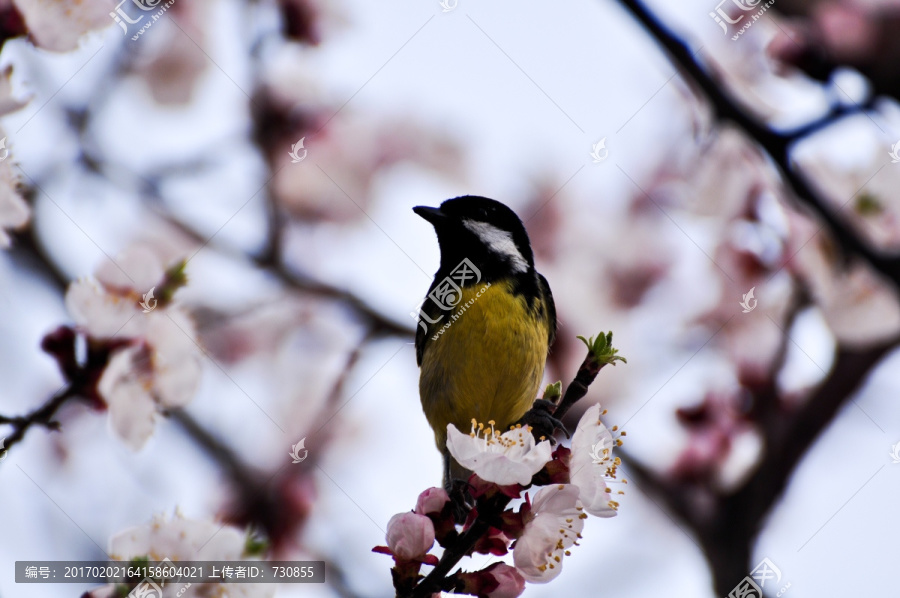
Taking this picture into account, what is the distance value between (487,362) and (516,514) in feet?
3.87

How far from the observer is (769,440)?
125 inches

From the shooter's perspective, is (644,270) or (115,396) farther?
(644,270)

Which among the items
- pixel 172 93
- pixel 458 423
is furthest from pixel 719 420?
pixel 172 93

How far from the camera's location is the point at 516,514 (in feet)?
5.11

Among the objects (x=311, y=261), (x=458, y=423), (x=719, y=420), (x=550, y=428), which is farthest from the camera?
(x=311, y=261)

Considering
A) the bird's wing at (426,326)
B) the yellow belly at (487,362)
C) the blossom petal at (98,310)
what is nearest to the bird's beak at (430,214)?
the bird's wing at (426,326)

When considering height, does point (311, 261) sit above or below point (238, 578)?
above

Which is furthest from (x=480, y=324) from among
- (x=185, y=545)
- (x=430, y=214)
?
(x=185, y=545)

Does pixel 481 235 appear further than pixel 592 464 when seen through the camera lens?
Yes

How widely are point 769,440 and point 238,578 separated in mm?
2187

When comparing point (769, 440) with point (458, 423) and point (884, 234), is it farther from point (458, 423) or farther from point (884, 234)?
point (458, 423)

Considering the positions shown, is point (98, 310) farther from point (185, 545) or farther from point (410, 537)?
point (410, 537)

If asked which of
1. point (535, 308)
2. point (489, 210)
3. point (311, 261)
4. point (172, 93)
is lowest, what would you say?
point (535, 308)

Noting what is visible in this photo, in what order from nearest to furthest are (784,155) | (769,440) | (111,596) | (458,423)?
(111,596)
(784,155)
(458,423)
(769,440)
